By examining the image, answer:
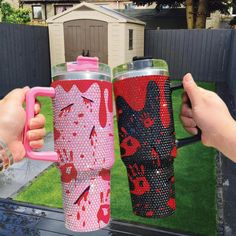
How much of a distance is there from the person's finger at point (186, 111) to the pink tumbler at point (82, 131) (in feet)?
0.69

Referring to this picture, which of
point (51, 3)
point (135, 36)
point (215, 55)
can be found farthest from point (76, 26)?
point (51, 3)

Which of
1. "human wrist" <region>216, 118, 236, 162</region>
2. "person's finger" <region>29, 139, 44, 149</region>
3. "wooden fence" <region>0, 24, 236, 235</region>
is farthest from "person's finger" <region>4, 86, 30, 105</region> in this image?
"wooden fence" <region>0, 24, 236, 235</region>

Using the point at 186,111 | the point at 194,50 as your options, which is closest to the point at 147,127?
the point at 186,111

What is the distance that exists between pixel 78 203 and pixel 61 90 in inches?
11.5

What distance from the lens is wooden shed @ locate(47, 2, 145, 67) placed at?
891 cm

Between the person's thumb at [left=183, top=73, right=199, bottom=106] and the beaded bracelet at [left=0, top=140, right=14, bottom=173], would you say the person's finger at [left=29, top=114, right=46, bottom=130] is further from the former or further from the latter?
the person's thumb at [left=183, top=73, right=199, bottom=106]

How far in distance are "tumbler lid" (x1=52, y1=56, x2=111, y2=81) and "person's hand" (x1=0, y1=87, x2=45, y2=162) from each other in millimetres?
103

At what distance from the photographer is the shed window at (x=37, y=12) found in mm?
25641

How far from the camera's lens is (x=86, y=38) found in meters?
9.41

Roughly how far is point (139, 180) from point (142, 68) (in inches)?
11.5

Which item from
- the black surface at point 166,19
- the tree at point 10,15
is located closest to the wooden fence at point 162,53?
the tree at point 10,15

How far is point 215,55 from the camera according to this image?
11.1 meters

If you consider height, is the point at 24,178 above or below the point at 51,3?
below

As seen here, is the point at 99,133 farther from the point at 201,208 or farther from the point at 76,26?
the point at 76,26
